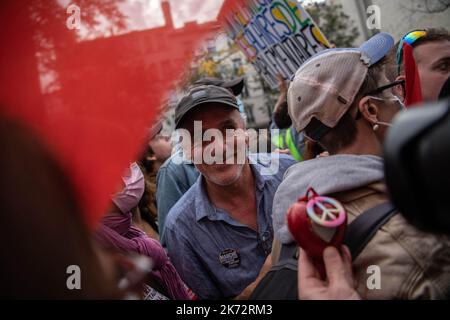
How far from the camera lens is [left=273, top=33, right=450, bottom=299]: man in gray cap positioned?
0.95 meters

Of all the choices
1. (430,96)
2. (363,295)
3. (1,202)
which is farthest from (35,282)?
(430,96)

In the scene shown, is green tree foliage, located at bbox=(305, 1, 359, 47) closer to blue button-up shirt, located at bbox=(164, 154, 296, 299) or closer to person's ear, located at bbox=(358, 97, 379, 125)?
blue button-up shirt, located at bbox=(164, 154, 296, 299)

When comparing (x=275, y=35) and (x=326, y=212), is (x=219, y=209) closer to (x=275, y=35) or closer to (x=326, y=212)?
(x=326, y=212)

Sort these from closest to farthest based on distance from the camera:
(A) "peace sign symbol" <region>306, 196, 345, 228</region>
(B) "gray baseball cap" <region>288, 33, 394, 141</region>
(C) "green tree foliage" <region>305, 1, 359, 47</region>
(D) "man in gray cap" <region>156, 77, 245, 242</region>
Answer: (A) "peace sign symbol" <region>306, 196, 345, 228</region> < (B) "gray baseball cap" <region>288, 33, 394, 141</region> < (D) "man in gray cap" <region>156, 77, 245, 242</region> < (C) "green tree foliage" <region>305, 1, 359, 47</region>

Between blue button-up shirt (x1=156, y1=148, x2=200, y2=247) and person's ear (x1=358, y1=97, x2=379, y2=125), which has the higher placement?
person's ear (x1=358, y1=97, x2=379, y2=125)

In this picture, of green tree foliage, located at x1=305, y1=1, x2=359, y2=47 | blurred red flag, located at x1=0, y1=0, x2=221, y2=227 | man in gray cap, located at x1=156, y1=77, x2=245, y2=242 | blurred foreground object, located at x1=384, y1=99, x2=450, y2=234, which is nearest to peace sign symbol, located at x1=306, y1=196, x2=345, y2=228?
blurred foreground object, located at x1=384, y1=99, x2=450, y2=234

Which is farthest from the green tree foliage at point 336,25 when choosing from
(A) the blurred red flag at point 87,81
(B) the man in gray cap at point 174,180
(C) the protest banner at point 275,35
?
(A) the blurred red flag at point 87,81

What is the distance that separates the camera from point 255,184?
2.12 metres

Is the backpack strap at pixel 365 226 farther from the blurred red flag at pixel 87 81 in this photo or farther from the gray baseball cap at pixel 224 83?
the gray baseball cap at pixel 224 83

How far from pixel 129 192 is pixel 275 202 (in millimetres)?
890

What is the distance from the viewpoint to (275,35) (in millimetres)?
3150

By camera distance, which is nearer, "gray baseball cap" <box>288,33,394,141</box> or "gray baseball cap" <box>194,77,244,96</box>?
"gray baseball cap" <box>288,33,394,141</box>
